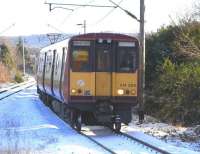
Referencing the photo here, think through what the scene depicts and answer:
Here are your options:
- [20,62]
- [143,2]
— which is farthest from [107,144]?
[20,62]

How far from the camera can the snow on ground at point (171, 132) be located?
55.3 ft

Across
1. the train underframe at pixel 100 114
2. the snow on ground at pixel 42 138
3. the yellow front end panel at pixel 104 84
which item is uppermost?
the yellow front end panel at pixel 104 84

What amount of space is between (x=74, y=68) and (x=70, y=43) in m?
0.81

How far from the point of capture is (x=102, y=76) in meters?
20.4

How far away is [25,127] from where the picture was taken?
21297 millimetres

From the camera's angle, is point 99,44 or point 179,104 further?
point 179,104

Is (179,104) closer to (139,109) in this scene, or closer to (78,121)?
(139,109)

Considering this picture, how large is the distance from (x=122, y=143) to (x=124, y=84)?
379 centimetres

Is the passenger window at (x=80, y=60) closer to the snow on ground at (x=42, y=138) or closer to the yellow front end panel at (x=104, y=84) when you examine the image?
the yellow front end panel at (x=104, y=84)

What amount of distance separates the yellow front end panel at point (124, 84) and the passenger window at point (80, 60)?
0.99 metres

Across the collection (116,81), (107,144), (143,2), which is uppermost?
(143,2)

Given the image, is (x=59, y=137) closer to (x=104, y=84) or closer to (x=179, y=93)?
(x=104, y=84)

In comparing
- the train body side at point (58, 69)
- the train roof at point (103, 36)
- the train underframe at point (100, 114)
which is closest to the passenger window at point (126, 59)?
the train roof at point (103, 36)

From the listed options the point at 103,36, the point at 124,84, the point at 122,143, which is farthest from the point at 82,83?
the point at 122,143
